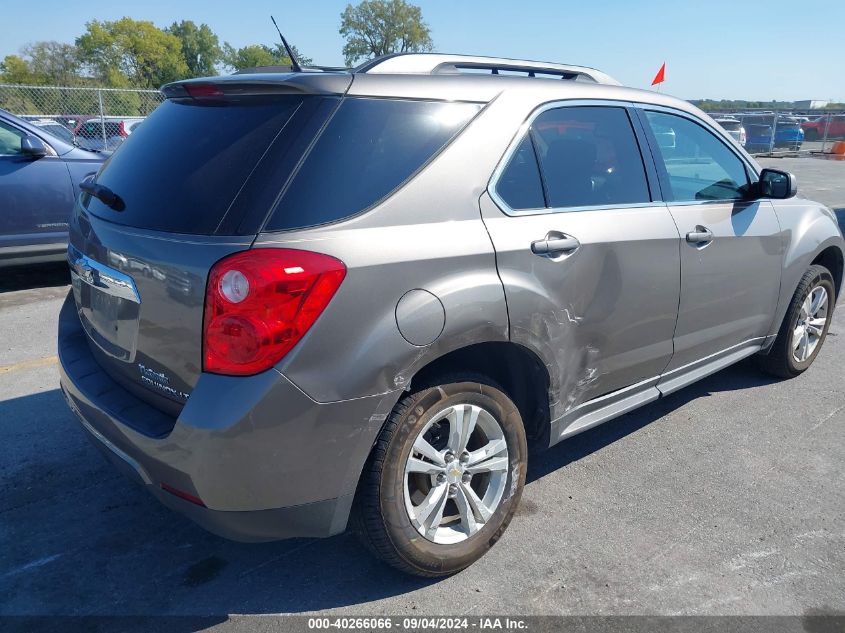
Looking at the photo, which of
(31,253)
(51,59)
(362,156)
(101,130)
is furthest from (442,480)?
(51,59)

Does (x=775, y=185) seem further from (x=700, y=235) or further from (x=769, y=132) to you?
(x=769, y=132)

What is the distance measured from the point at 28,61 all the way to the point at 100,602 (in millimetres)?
83189

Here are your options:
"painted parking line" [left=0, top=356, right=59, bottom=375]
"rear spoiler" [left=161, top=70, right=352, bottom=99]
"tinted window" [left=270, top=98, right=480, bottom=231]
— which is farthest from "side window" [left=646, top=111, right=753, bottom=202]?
"painted parking line" [left=0, top=356, right=59, bottom=375]

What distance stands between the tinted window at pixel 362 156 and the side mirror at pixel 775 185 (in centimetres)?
228

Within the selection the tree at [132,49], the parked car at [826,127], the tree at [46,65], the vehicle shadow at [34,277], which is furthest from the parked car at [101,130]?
the tree at [132,49]

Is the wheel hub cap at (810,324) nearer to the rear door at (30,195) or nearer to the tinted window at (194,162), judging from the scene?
the tinted window at (194,162)

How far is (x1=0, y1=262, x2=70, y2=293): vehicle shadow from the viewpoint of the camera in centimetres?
707

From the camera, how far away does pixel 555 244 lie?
2.79m

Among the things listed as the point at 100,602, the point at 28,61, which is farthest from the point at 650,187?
the point at 28,61

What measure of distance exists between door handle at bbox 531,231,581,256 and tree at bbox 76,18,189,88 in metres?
88.7

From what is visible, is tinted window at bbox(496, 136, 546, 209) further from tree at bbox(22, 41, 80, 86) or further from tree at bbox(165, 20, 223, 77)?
tree at bbox(165, 20, 223, 77)

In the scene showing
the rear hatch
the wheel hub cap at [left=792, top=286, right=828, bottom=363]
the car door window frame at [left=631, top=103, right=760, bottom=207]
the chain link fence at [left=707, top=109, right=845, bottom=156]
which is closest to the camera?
the rear hatch

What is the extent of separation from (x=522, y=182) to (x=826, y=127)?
34.8 meters

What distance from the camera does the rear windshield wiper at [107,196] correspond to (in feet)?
8.75
